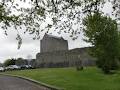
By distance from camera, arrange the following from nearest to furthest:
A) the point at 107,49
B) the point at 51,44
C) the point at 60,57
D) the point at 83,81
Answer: the point at 83,81, the point at 107,49, the point at 60,57, the point at 51,44

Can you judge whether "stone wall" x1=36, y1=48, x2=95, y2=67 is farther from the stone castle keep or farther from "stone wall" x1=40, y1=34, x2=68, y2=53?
"stone wall" x1=40, y1=34, x2=68, y2=53

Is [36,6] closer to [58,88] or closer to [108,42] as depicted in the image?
[58,88]

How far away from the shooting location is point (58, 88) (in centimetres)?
2883

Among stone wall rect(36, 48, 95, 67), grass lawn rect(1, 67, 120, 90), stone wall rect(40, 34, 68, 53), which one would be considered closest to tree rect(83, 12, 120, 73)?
grass lawn rect(1, 67, 120, 90)

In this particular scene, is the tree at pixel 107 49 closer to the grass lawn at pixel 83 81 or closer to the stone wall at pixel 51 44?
the grass lawn at pixel 83 81

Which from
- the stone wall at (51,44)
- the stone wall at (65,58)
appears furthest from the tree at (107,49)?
the stone wall at (51,44)

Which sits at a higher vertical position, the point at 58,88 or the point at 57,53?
the point at 57,53

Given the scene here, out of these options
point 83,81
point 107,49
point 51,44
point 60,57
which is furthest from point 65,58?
point 83,81

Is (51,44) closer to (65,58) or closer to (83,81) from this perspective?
(65,58)

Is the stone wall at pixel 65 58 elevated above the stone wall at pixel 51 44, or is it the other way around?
the stone wall at pixel 51 44

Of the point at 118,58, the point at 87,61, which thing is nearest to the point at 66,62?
the point at 87,61

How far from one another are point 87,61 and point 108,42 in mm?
41334

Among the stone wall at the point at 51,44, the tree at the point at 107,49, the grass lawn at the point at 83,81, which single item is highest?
the stone wall at the point at 51,44

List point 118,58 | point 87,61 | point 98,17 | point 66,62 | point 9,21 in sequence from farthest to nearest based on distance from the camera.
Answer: point 66,62
point 87,61
point 118,58
point 9,21
point 98,17
